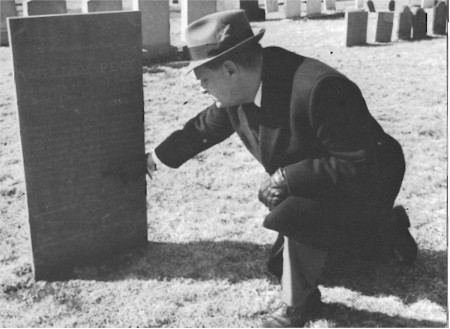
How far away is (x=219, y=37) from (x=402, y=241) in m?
1.55

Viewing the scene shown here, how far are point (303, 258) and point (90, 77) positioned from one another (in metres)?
1.47

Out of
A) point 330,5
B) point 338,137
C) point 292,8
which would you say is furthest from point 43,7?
point 330,5

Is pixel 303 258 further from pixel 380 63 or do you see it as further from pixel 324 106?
pixel 380 63

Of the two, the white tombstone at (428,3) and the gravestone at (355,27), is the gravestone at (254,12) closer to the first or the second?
the gravestone at (355,27)

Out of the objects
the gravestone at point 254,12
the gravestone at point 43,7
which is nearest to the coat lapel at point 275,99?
the gravestone at point 43,7

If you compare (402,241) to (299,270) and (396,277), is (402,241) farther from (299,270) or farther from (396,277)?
(299,270)

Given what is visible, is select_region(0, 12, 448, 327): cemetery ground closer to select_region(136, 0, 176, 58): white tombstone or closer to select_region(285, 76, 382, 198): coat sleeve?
select_region(285, 76, 382, 198): coat sleeve

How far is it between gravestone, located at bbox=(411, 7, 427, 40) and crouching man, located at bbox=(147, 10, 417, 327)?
9.21 metres

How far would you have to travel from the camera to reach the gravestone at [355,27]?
35.0ft

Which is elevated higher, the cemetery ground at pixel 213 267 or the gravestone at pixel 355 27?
the gravestone at pixel 355 27

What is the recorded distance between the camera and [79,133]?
10.9 ft

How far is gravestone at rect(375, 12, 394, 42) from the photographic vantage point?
11.1 meters

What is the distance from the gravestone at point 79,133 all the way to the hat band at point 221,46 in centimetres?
74

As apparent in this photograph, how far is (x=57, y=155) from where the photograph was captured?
3.30 meters
